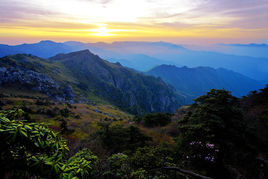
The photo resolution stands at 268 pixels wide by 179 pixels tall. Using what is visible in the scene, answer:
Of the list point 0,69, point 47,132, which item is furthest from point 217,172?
point 0,69

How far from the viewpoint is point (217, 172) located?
739cm

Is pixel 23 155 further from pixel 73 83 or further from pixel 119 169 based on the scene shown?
pixel 73 83

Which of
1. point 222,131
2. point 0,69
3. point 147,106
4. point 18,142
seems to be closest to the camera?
point 18,142

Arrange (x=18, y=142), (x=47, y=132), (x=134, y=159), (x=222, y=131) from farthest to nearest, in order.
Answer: (x=222, y=131) → (x=134, y=159) → (x=47, y=132) → (x=18, y=142)

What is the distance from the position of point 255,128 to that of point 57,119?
34.0m

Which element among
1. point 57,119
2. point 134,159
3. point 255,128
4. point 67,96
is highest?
point 255,128

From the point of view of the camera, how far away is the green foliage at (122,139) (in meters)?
12.6

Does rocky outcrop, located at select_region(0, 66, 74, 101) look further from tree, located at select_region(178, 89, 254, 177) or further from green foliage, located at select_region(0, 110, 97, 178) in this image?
green foliage, located at select_region(0, 110, 97, 178)

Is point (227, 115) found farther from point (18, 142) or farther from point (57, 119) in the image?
point (57, 119)

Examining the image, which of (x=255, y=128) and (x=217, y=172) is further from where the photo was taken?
(x=255, y=128)

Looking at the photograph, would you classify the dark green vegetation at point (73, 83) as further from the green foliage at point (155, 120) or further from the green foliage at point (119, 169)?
the green foliage at point (119, 169)

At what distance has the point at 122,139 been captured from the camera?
1305cm

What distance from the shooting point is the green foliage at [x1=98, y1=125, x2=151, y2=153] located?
12641mm

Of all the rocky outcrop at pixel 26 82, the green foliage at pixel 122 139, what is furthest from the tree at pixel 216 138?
the rocky outcrop at pixel 26 82
